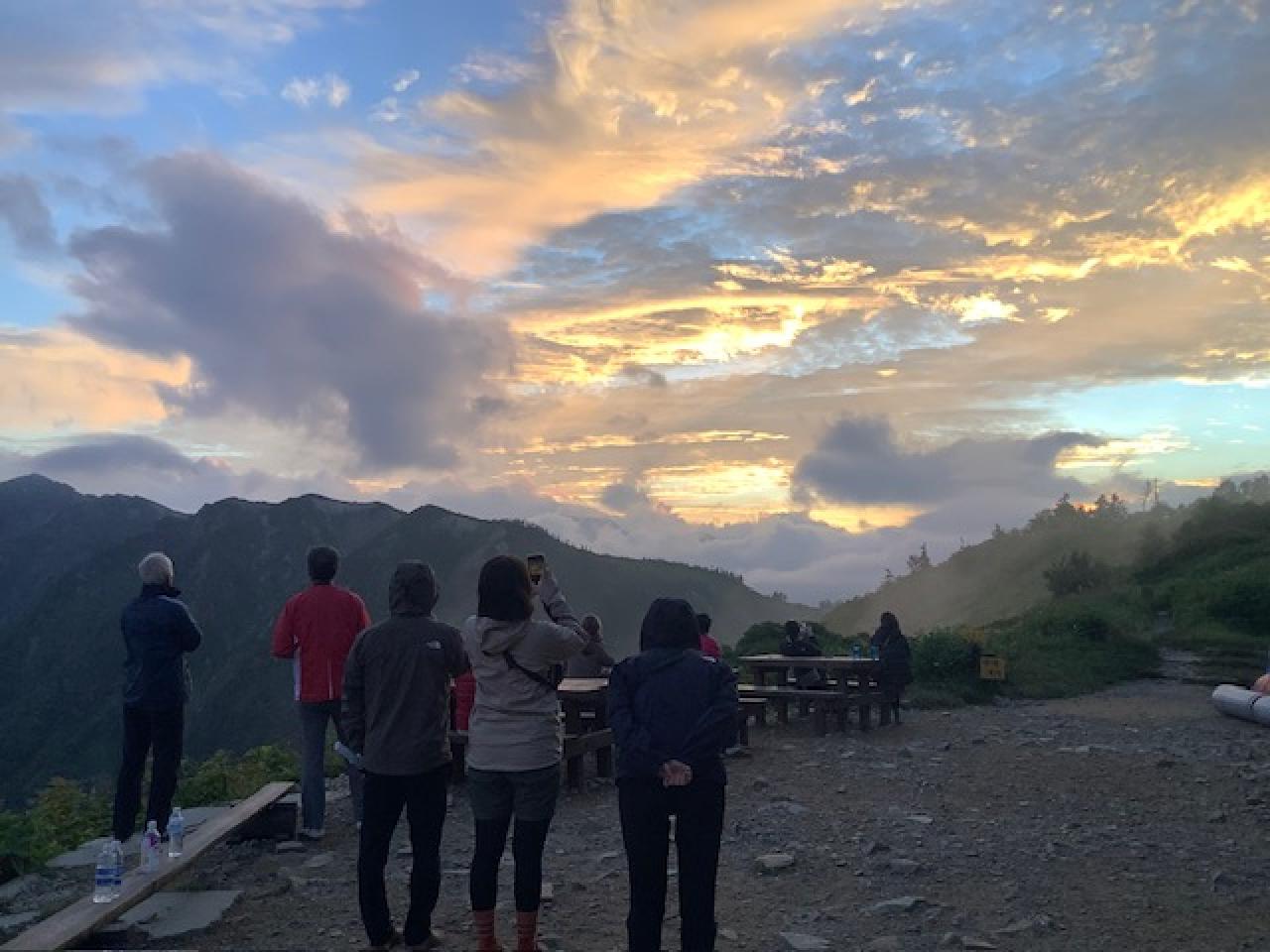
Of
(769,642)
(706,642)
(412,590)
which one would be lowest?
(769,642)

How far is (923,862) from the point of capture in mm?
7840

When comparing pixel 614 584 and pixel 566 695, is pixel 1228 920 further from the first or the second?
pixel 614 584

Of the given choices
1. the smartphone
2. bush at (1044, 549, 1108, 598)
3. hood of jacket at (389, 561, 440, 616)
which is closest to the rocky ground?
hood of jacket at (389, 561, 440, 616)

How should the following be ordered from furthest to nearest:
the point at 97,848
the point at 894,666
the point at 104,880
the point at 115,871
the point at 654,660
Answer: the point at 894,666
the point at 97,848
the point at 115,871
the point at 104,880
the point at 654,660

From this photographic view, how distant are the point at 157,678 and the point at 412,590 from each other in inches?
112

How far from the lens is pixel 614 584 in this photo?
79.4m

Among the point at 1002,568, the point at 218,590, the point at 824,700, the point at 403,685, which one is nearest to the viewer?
the point at 403,685

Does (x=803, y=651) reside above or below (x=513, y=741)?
below

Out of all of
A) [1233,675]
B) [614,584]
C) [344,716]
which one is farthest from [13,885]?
[614,584]

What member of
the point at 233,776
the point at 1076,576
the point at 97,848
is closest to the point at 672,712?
the point at 97,848

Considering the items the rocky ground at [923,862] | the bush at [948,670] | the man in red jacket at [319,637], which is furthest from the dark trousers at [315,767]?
the bush at [948,670]

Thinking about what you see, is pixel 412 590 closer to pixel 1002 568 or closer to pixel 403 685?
pixel 403 685

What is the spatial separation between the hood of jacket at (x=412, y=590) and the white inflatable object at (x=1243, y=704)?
1330 cm

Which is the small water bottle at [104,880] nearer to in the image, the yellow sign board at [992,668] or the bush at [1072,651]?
the yellow sign board at [992,668]
